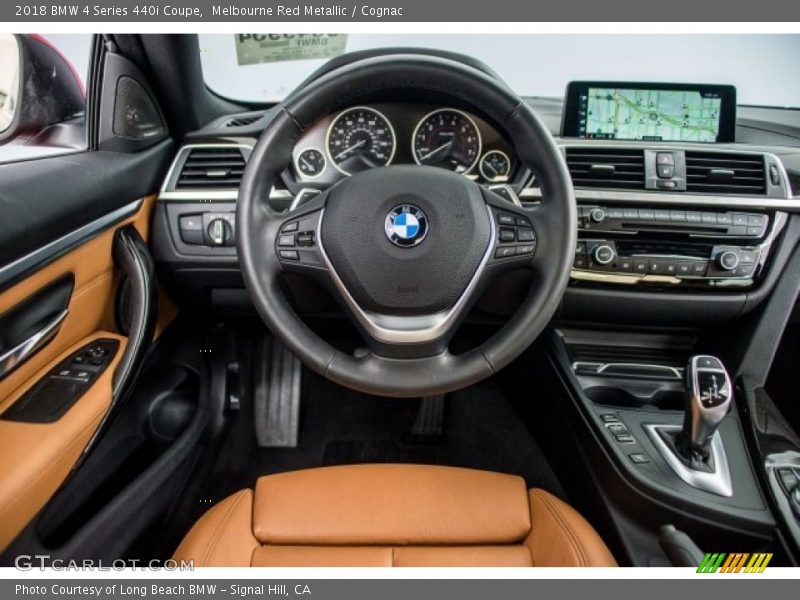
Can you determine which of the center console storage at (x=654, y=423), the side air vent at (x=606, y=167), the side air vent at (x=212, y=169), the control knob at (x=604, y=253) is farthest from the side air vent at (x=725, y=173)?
the side air vent at (x=212, y=169)

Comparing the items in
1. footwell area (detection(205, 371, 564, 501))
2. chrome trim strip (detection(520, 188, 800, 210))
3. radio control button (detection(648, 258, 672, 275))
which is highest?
chrome trim strip (detection(520, 188, 800, 210))

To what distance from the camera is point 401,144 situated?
4.26 feet

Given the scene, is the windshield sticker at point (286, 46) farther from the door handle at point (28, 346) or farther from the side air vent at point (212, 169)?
the door handle at point (28, 346)

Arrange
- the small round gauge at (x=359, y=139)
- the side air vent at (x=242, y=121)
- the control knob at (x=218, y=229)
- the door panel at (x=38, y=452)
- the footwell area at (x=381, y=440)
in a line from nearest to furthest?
1. the door panel at (x=38, y=452)
2. the small round gauge at (x=359, y=139)
3. the control knob at (x=218, y=229)
4. the side air vent at (x=242, y=121)
5. the footwell area at (x=381, y=440)

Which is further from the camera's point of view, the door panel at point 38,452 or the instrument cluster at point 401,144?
the instrument cluster at point 401,144

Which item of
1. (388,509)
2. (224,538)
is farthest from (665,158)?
(224,538)

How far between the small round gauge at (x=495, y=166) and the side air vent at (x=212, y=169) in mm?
579

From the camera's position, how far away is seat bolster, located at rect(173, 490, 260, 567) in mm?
927

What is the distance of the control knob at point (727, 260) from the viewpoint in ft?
4.38

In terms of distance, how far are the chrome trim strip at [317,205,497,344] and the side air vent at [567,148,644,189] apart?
0.43 m

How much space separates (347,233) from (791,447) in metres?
1.03

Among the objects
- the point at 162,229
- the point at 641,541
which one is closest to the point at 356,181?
the point at 162,229

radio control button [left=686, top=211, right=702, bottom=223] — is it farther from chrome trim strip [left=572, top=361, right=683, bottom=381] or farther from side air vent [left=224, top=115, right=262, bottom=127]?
side air vent [left=224, top=115, right=262, bottom=127]

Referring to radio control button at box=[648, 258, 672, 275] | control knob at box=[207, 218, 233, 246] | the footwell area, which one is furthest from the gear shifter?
control knob at box=[207, 218, 233, 246]
